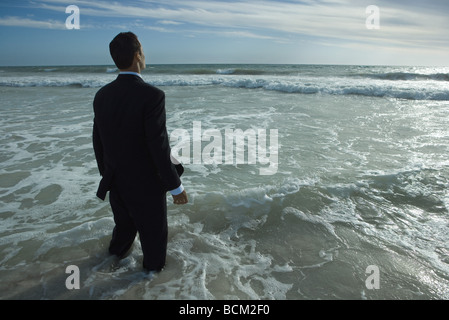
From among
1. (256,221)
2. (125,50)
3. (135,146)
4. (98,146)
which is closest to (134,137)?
(135,146)

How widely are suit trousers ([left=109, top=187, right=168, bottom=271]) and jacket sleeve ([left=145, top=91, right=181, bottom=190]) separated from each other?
0.21 meters

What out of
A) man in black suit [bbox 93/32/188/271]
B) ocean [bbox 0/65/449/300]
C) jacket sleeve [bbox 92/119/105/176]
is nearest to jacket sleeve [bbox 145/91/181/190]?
man in black suit [bbox 93/32/188/271]

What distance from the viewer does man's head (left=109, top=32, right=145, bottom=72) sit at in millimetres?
2070

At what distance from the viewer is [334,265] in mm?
2832

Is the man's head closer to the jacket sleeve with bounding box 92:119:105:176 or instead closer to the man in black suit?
the man in black suit

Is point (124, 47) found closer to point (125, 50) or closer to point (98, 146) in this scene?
point (125, 50)

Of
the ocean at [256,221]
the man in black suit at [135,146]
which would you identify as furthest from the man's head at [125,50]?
the ocean at [256,221]

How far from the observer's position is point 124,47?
2.07m

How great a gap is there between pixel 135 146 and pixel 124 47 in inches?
28.0

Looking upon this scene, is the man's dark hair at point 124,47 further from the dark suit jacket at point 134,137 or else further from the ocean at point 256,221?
the ocean at point 256,221

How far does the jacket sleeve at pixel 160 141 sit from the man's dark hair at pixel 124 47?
358 mm

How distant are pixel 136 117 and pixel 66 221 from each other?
2.33 meters
